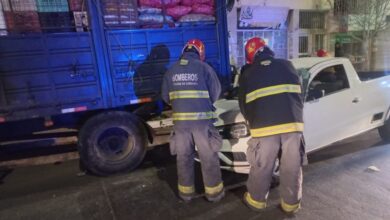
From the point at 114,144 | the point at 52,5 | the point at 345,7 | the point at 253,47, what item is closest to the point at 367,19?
the point at 345,7

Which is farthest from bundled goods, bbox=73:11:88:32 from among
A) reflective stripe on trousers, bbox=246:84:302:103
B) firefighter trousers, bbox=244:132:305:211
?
firefighter trousers, bbox=244:132:305:211

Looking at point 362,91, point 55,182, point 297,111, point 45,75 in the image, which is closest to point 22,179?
point 55,182

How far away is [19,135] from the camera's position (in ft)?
14.4

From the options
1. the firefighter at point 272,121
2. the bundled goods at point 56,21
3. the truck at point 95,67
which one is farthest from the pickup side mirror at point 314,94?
the bundled goods at point 56,21

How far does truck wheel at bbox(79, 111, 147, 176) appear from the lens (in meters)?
4.21

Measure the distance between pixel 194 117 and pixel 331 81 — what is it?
8.10 feet

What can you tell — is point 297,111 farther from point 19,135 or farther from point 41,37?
point 19,135

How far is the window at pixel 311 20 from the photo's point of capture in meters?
13.1

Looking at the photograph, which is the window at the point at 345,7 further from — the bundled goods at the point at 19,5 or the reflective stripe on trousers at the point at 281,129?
the bundled goods at the point at 19,5

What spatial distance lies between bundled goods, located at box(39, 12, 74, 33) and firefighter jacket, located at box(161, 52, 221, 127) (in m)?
1.74

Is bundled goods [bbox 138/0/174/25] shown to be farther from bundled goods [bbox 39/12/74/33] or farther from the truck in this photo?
bundled goods [bbox 39/12/74/33]

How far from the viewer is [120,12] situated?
4.12m

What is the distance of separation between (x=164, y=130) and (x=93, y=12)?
204 centimetres

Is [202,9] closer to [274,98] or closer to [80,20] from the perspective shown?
[80,20]
